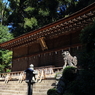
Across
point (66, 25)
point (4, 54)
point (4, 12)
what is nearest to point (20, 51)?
point (4, 54)

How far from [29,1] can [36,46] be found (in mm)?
14900

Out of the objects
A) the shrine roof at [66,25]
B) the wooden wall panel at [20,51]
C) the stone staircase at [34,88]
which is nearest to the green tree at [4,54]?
the wooden wall panel at [20,51]

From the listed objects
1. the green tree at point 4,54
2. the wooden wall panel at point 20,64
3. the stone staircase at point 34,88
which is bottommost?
the stone staircase at point 34,88

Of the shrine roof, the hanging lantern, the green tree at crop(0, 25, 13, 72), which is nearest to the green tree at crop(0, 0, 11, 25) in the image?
the green tree at crop(0, 25, 13, 72)

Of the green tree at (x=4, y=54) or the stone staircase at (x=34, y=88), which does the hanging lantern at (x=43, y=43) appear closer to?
the stone staircase at (x=34, y=88)

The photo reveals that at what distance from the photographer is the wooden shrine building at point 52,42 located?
451 inches

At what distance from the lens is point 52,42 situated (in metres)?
15.2

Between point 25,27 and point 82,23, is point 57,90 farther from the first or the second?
point 25,27

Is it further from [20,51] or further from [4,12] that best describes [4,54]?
[4,12]

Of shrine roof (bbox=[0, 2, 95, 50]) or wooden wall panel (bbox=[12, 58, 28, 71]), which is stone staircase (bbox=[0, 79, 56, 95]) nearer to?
shrine roof (bbox=[0, 2, 95, 50])

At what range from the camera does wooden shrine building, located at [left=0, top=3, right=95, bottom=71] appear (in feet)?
37.6

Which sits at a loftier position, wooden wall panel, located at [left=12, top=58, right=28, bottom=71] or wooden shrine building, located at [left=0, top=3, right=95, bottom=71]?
wooden shrine building, located at [left=0, top=3, right=95, bottom=71]

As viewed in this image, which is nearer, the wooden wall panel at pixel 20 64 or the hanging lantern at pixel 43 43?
the hanging lantern at pixel 43 43

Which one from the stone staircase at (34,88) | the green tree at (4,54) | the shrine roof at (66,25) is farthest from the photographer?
the green tree at (4,54)
